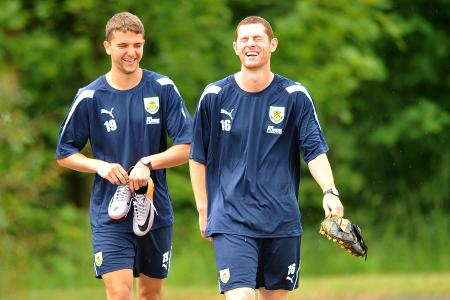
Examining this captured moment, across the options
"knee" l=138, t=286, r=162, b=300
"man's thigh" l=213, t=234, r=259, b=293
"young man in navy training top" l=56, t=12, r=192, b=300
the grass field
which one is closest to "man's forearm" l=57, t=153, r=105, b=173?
"young man in navy training top" l=56, t=12, r=192, b=300

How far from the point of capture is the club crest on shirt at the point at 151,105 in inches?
349

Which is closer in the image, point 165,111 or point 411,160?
point 165,111

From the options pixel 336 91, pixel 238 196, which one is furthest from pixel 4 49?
pixel 238 196

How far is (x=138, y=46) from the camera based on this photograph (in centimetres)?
871

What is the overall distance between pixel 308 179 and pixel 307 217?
92 cm

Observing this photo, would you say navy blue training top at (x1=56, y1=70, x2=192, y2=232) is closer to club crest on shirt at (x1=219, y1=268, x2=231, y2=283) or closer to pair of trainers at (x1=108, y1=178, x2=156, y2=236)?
pair of trainers at (x1=108, y1=178, x2=156, y2=236)

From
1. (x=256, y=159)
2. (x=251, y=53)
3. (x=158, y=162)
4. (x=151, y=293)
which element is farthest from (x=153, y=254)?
(x=251, y=53)

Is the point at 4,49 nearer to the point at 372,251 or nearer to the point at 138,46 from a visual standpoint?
the point at 372,251

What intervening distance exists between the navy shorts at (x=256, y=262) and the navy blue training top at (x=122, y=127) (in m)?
1.12

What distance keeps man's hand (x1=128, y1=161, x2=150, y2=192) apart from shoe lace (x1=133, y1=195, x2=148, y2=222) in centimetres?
Answer: 9

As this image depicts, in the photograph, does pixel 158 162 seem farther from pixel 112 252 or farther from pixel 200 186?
pixel 112 252

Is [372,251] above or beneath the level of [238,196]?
beneath

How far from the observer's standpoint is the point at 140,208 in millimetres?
8602

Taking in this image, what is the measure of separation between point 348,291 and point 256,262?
6840 millimetres
